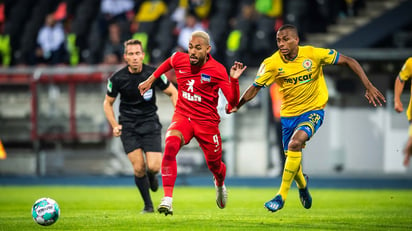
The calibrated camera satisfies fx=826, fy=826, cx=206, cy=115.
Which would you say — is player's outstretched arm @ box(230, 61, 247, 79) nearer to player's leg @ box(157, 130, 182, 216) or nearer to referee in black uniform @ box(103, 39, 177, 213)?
player's leg @ box(157, 130, 182, 216)

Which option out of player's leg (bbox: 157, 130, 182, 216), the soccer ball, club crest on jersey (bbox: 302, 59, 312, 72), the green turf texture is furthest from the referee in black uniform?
the soccer ball

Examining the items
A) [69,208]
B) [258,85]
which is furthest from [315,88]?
[69,208]

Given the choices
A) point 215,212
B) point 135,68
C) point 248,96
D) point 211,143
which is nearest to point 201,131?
point 211,143

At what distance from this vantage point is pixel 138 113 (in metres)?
11.7

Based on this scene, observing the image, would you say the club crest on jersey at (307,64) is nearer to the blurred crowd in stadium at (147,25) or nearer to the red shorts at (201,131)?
the red shorts at (201,131)

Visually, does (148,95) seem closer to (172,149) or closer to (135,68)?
(135,68)

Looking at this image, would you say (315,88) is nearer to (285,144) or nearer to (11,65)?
(285,144)

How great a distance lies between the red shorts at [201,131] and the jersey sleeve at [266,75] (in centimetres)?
77

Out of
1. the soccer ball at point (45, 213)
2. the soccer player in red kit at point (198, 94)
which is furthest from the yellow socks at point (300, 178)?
the soccer ball at point (45, 213)

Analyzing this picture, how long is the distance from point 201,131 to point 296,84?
1.44 m

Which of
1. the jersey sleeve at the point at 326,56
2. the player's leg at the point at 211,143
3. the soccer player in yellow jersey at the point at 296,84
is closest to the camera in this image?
the player's leg at the point at 211,143

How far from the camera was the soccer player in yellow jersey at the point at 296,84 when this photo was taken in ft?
33.3

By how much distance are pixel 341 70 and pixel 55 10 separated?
8.96 meters

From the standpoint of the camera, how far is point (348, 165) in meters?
20.4
